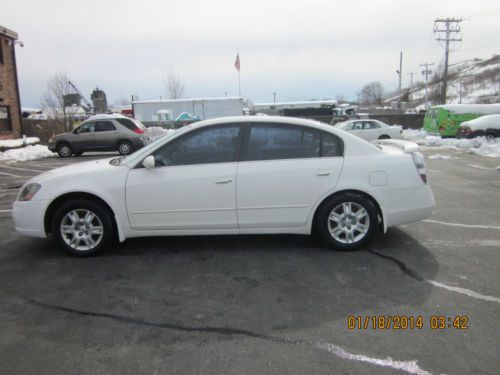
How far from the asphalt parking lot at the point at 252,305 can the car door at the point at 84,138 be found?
13423 millimetres

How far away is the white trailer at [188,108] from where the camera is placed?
36188mm

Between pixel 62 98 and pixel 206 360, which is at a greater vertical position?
pixel 62 98

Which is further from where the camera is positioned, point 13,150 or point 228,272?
point 13,150

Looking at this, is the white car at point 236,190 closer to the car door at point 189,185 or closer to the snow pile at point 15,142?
the car door at point 189,185

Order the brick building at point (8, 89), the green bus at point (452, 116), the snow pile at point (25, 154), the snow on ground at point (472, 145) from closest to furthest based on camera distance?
the snow on ground at point (472, 145) < the snow pile at point (25, 154) < the brick building at point (8, 89) < the green bus at point (452, 116)

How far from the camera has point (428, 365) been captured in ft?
8.43

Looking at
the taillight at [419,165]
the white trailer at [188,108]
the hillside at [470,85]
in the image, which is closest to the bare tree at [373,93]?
the hillside at [470,85]

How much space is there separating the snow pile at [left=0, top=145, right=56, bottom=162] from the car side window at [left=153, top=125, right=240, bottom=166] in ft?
48.2

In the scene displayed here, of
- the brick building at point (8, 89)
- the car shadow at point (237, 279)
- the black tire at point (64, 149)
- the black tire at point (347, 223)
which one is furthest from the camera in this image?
the brick building at point (8, 89)

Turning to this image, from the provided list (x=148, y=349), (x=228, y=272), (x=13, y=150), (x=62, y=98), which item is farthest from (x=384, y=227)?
(x=62, y=98)

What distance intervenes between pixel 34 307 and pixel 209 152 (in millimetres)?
2286

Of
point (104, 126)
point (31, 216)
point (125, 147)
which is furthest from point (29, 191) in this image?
point (104, 126)

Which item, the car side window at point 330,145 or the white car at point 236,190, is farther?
the car side window at point 330,145

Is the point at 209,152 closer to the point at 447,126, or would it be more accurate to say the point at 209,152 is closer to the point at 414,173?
the point at 414,173
